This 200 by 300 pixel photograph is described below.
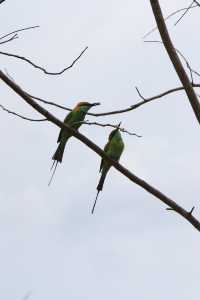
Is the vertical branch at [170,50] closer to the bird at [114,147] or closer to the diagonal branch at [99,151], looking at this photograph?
the diagonal branch at [99,151]

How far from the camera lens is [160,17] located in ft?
11.6

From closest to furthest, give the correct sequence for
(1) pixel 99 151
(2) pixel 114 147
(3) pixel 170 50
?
(3) pixel 170 50 → (1) pixel 99 151 → (2) pixel 114 147

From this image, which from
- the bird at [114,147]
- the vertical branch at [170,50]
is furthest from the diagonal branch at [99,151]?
the bird at [114,147]

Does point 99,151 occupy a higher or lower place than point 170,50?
lower

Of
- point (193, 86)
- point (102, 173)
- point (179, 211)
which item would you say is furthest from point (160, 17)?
point (102, 173)

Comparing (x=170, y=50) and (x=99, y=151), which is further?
(x=99, y=151)

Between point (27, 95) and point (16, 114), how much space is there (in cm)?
21

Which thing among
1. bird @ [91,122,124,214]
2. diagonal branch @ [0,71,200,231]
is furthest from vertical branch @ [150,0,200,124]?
bird @ [91,122,124,214]

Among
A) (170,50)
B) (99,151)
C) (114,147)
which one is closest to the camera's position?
(170,50)

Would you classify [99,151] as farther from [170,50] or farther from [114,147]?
[114,147]

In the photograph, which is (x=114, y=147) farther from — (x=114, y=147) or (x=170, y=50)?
(x=170, y=50)

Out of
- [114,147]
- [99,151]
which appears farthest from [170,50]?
[114,147]

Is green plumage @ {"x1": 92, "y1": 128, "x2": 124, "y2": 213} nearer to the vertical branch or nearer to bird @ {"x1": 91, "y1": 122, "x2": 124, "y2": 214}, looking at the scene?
bird @ {"x1": 91, "y1": 122, "x2": 124, "y2": 214}

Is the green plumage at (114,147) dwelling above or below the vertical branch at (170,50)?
below
